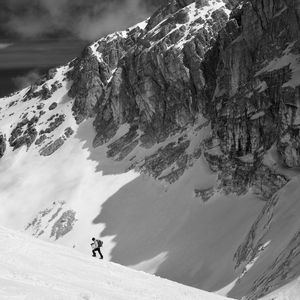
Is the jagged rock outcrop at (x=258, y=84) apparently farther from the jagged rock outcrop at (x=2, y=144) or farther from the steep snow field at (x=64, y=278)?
the jagged rock outcrop at (x=2, y=144)

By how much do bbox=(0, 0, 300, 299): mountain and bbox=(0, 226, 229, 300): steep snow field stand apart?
12100 millimetres

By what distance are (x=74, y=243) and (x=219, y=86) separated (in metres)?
38.8

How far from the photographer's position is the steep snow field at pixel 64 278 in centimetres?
1456

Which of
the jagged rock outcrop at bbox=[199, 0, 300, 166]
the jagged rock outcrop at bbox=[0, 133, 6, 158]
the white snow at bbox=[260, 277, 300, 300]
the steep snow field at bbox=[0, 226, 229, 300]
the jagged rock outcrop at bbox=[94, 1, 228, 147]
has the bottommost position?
the white snow at bbox=[260, 277, 300, 300]

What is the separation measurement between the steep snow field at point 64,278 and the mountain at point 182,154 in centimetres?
1210

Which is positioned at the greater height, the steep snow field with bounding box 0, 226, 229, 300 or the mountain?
the mountain

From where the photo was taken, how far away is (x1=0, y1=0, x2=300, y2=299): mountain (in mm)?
64375

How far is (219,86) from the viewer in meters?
93.6

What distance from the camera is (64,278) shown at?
1762 centimetres

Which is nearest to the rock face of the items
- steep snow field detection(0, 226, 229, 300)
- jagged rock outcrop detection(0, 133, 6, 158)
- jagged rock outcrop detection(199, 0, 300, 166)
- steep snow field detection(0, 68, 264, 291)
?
jagged rock outcrop detection(199, 0, 300, 166)

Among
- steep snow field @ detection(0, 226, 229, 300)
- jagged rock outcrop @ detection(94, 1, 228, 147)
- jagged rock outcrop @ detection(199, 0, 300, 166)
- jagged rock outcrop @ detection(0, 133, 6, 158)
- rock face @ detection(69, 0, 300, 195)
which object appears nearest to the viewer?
steep snow field @ detection(0, 226, 229, 300)

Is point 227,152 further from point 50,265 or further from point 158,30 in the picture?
point 50,265

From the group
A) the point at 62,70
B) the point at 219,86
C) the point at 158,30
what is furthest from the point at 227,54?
the point at 62,70

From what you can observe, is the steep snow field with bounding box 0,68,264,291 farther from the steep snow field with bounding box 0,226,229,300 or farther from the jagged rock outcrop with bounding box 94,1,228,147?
the steep snow field with bounding box 0,226,229,300
